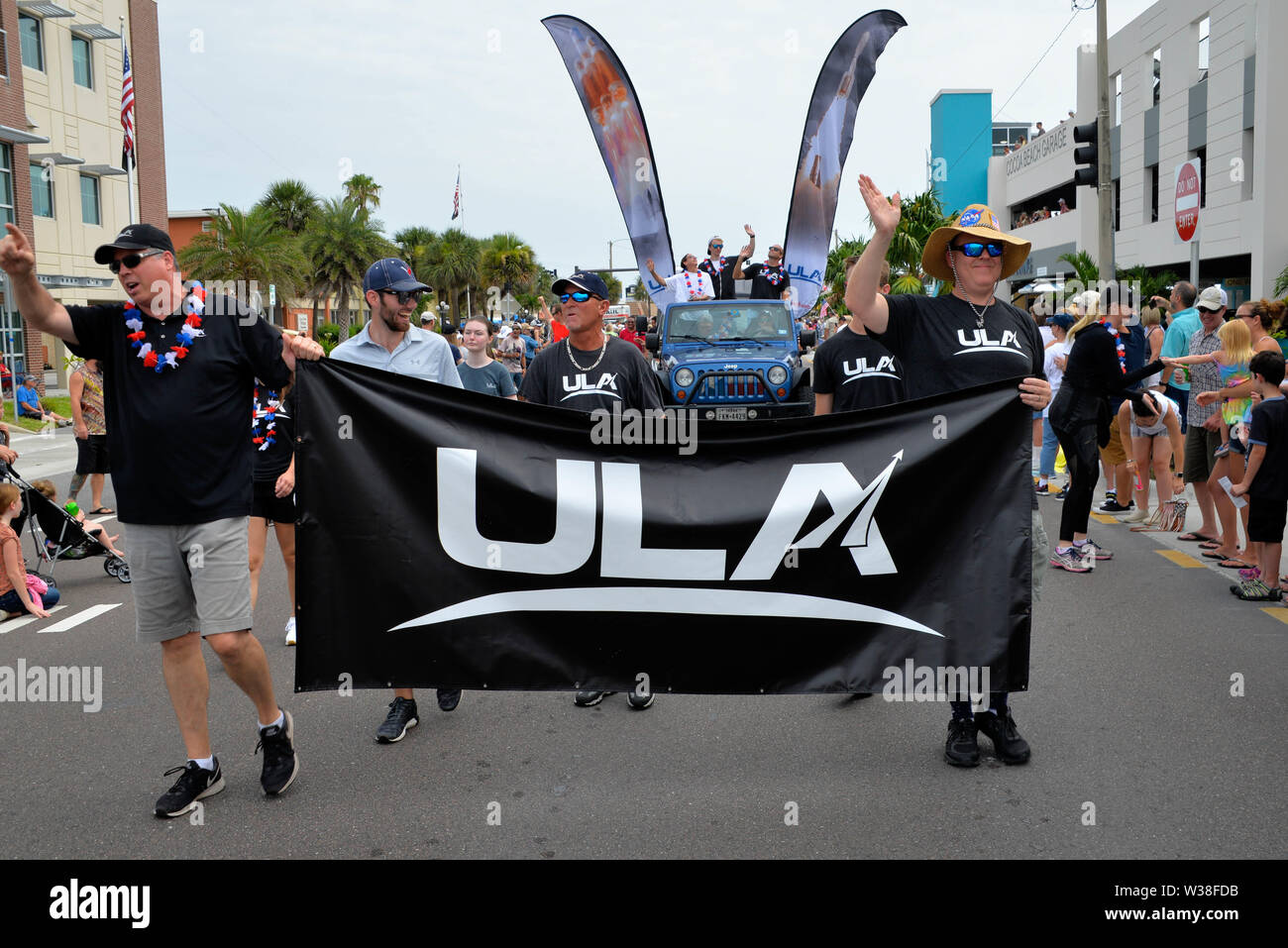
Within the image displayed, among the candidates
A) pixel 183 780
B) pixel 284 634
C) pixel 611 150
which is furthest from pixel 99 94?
pixel 183 780

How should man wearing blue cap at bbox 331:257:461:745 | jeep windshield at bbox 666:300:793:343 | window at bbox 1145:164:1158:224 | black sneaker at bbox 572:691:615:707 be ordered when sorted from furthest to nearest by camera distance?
1. window at bbox 1145:164:1158:224
2. jeep windshield at bbox 666:300:793:343
3. black sneaker at bbox 572:691:615:707
4. man wearing blue cap at bbox 331:257:461:745

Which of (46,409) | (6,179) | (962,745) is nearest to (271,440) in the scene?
(962,745)

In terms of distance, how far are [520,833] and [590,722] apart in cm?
133

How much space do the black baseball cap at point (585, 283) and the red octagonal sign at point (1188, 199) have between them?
29.1ft

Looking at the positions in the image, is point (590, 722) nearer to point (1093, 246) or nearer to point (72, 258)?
point (72, 258)

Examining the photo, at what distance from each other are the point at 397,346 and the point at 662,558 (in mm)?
1804

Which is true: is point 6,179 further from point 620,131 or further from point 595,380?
point 595,380

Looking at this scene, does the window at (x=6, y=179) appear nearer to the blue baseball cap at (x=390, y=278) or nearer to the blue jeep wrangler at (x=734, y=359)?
the blue jeep wrangler at (x=734, y=359)

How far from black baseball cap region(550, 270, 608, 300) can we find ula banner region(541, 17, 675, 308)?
16171 millimetres

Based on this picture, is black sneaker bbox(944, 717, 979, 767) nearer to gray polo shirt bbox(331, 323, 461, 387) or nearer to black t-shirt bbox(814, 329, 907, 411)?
black t-shirt bbox(814, 329, 907, 411)

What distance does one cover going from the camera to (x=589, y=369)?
559cm

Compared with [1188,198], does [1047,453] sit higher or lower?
lower

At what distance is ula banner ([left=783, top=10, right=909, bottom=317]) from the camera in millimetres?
21891

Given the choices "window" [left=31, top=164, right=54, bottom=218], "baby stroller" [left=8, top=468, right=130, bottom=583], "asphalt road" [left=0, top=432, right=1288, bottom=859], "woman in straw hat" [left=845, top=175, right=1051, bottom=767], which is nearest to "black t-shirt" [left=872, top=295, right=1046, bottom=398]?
"woman in straw hat" [left=845, top=175, right=1051, bottom=767]
